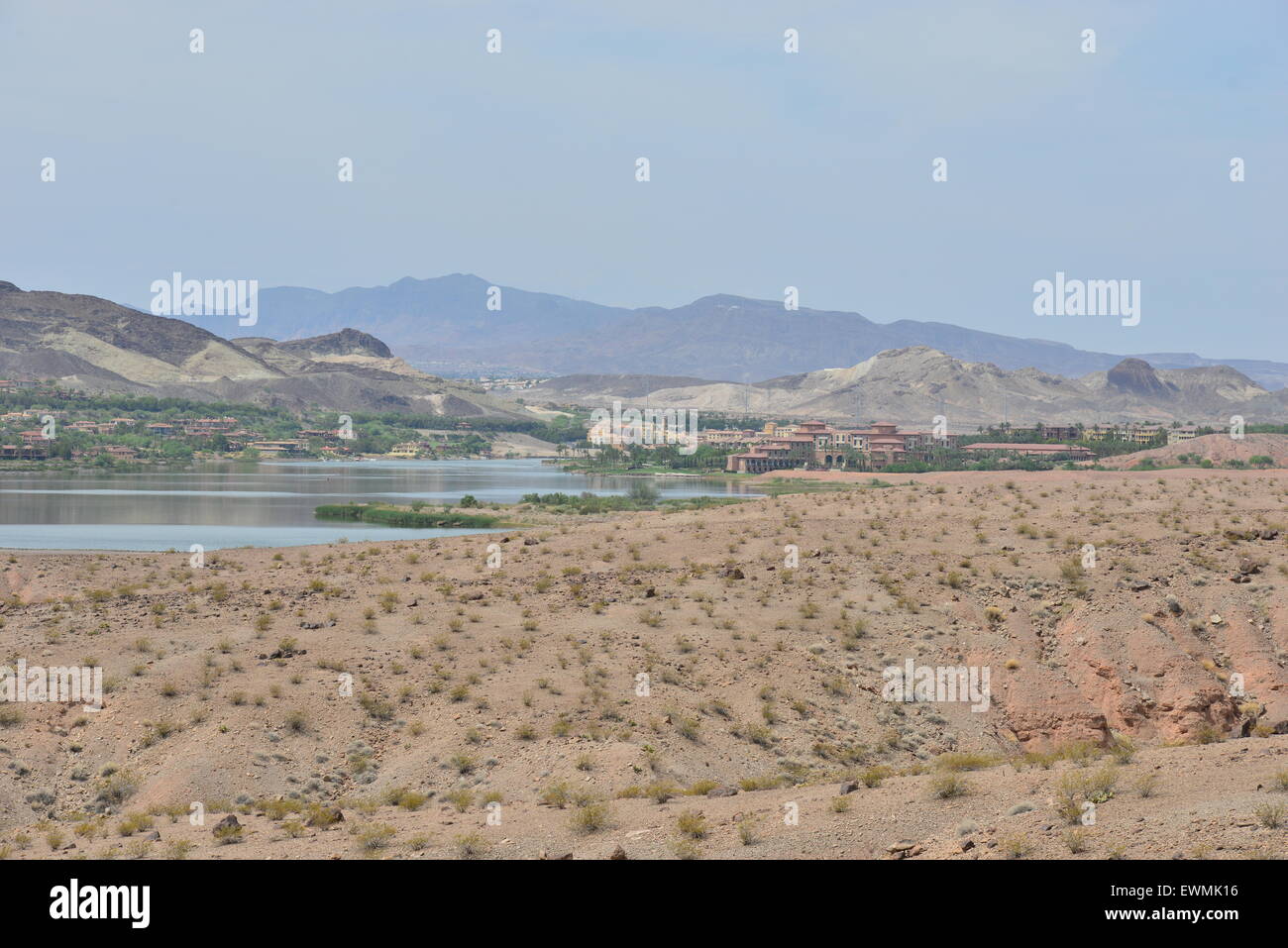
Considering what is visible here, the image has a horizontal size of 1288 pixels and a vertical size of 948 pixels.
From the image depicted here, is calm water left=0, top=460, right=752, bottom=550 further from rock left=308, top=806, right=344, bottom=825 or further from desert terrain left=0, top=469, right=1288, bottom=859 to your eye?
rock left=308, top=806, right=344, bottom=825

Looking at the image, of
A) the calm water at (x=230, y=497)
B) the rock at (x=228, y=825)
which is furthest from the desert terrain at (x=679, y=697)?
the calm water at (x=230, y=497)

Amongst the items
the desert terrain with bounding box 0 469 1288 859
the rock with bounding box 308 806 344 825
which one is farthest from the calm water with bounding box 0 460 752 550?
the rock with bounding box 308 806 344 825

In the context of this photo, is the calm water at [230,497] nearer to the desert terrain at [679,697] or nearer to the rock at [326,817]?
the desert terrain at [679,697]

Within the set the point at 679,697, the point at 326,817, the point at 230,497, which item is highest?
the point at 230,497

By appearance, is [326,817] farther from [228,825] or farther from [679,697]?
[679,697]

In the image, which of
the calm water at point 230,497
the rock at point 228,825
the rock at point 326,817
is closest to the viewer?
the rock at point 228,825

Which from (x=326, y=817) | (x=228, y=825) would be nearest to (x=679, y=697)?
(x=326, y=817)
